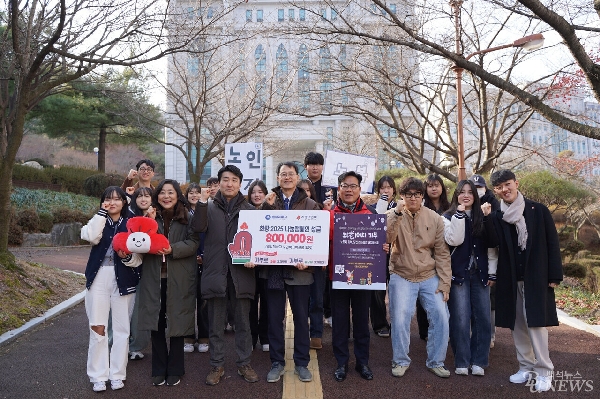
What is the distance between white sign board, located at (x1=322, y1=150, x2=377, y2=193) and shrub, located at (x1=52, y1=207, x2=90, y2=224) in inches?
612

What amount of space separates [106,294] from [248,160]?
2904mm

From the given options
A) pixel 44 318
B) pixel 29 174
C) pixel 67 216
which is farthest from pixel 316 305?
→ pixel 29 174

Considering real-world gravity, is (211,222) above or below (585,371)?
above

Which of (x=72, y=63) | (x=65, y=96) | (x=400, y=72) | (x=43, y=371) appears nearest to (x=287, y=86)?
(x=400, y=72)

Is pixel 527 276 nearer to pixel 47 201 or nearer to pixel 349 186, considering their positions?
pixel 349 186

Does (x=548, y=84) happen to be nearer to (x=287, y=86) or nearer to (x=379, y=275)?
(x=287, y=86)

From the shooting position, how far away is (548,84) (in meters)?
12.3

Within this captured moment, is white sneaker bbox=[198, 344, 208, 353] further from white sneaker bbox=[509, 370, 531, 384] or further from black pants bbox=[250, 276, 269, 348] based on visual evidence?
white sneaker bbox=[509, 370, 531, 384]

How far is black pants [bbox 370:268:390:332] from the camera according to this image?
20.4 feet

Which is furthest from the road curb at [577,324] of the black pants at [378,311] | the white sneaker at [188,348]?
the white sneaker at [188,348]

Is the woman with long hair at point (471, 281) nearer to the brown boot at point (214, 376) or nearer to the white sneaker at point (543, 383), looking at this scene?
the white sneaker at point (543, 383)

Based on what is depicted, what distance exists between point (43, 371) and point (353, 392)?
3321mm

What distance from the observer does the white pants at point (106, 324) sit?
4344mm

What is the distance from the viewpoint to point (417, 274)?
181 inches
